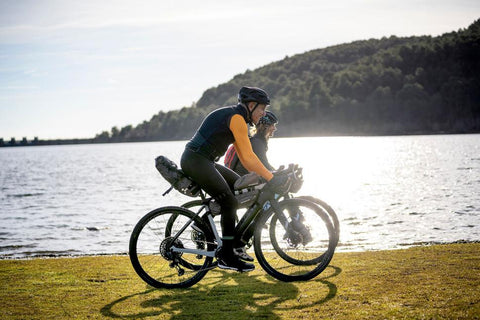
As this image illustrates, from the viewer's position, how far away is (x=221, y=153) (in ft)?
22.4

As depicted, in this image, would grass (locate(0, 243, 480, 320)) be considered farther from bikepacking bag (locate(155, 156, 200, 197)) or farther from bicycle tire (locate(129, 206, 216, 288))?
bikepacking bag (locate(155, 156, 200, 197))

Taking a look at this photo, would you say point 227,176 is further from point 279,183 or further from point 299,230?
point 299,230

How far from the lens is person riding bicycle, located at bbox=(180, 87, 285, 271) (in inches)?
260

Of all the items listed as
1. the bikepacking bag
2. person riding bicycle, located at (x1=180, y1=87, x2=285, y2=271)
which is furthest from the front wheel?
the bikepacking bag

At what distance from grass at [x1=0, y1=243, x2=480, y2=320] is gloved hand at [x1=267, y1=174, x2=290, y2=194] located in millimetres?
1305

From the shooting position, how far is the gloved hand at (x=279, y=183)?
22.1 ft

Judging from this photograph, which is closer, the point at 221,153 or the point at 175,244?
the point at 221,153

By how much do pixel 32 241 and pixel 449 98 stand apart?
180m

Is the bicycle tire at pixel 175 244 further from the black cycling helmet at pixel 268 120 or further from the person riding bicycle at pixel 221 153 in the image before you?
the black cycling helmet at pixel 268 120

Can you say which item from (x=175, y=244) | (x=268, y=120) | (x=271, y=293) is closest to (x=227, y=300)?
(x=271, y=293)

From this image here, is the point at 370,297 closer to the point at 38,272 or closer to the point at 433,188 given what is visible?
the point at 38,272

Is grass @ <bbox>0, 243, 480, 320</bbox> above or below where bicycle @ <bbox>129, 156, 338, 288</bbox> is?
below

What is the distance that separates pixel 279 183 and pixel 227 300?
1.63 metres

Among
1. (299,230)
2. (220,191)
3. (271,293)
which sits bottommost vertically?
(271,293)
